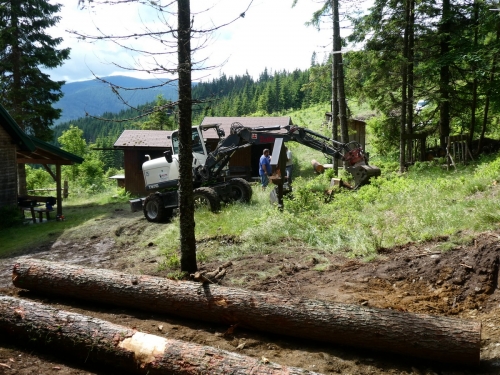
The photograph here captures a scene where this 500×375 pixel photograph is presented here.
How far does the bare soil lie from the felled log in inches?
6.9

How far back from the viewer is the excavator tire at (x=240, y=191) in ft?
46.7

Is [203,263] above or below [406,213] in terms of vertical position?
below

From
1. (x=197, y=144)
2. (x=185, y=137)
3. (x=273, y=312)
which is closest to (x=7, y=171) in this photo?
(x=197, y=144)

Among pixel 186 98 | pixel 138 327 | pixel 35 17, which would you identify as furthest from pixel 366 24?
pixel 35 17

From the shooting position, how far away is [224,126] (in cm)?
2955

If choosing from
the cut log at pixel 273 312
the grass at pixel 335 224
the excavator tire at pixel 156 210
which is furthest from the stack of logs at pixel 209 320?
the excavator tire at pixel 156 210

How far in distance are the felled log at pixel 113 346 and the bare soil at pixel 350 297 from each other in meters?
0.17

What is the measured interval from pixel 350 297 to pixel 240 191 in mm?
8563

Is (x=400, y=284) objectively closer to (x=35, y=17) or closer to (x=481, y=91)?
(x=481, y=91)

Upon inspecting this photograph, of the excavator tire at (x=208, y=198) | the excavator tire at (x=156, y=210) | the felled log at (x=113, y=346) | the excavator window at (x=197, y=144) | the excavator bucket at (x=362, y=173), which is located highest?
the excavator window at (x=197, y=144)

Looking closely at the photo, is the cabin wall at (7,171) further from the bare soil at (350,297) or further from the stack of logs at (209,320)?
the stack of logs at (209,320)

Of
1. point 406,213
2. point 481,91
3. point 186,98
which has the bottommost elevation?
point 406,213

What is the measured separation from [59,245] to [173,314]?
26.9ft

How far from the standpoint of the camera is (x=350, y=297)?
20.1 feet
